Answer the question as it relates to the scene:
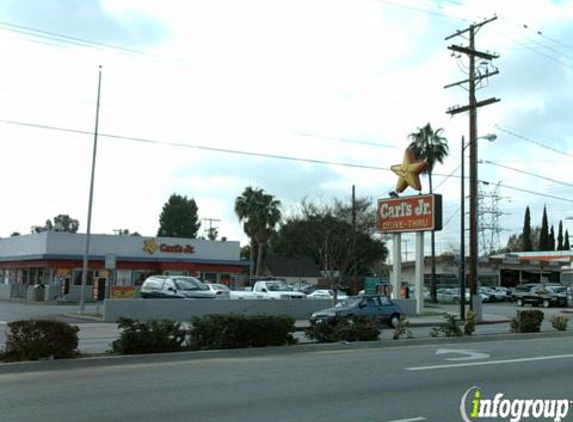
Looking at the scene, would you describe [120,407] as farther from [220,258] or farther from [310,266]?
[310,266]

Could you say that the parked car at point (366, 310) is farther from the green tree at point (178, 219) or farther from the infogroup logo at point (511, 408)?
the green tree at point (178, 219)

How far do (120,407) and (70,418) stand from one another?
0.80 m

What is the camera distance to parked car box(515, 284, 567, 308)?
5156 cm

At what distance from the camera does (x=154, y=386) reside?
10.2m

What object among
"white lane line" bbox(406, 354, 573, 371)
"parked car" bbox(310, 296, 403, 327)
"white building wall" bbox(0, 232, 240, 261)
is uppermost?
"white building wall" bbox(0, 232, 240, 261)

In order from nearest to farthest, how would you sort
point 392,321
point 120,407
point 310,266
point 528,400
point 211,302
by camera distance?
point 120,407
point 528,400
point 392,321
point 211,302
point 310,266

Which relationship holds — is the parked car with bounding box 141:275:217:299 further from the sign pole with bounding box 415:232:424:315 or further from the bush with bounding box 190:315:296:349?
the bush with bounding box 190:315:296:349

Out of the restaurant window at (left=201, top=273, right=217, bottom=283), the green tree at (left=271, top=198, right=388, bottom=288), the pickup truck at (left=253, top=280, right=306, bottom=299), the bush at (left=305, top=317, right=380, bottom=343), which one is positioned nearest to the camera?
the bush at (left=305, top=317, right=380, bottom=343)

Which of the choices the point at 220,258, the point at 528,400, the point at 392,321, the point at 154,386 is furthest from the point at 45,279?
the point at 528,400

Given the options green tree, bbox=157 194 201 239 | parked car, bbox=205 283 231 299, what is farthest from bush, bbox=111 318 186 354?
green tree, bbox=157 194 201 239

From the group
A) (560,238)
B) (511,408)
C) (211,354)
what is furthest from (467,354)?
(560,238)

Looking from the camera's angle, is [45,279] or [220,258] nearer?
[45,279]

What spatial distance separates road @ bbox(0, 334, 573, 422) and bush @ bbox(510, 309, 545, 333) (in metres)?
5.92

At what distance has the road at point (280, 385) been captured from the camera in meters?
8.25
